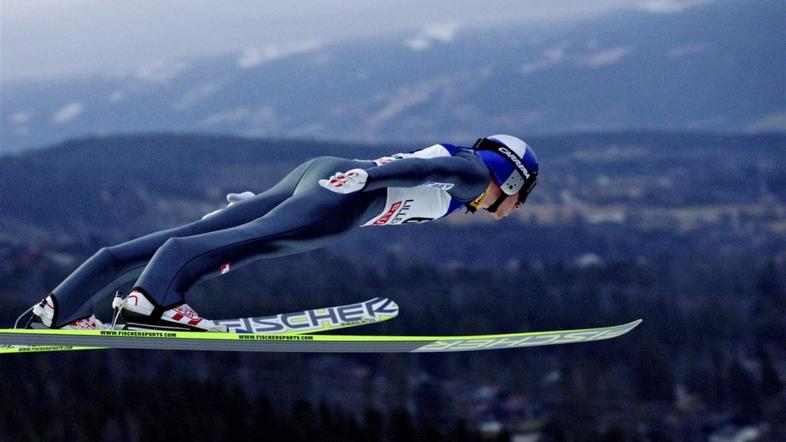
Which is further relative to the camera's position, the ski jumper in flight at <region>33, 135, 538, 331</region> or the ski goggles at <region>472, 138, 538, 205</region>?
the ski goggles at <region>472, 138, 538, 205</region>

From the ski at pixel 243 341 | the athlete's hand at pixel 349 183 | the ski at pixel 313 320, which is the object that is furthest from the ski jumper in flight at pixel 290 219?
the ski at pixel 313 320

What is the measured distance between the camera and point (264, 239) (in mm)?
11656

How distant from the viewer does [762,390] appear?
6560 inches

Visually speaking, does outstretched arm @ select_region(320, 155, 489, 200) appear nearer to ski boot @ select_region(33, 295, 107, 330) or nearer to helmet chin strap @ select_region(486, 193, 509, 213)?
helmet chin strap @ select_region(486, 193, 509, 213)

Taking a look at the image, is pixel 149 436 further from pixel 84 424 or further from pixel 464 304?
pixel 464 304

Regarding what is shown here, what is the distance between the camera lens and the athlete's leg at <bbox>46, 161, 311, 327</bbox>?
11.6m

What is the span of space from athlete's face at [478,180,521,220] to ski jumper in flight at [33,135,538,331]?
0.01 m

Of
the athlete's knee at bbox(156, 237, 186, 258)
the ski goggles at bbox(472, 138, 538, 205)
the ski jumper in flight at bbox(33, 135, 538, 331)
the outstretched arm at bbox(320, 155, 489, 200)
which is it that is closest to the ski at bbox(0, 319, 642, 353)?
the ski jumper in flight at bbox(33, 135, 538, 331)

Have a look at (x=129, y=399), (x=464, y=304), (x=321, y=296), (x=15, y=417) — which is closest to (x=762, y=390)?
(x=464, y=304)

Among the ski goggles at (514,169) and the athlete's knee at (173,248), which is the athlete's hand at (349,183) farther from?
the ski goggles at (514,169)

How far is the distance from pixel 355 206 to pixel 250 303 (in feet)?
465

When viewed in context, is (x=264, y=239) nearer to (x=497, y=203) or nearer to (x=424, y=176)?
(x=424, y=176)

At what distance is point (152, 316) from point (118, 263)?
110 cm

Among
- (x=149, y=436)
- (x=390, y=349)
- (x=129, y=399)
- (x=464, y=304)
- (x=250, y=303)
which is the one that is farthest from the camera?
(x=464, y=304)
